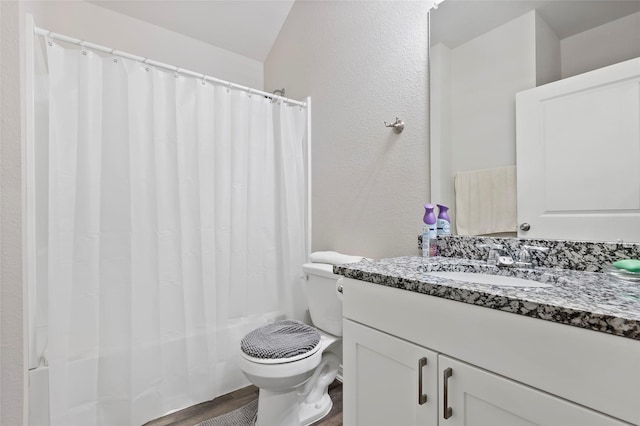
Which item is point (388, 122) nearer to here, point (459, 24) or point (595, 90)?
point (459, 24)

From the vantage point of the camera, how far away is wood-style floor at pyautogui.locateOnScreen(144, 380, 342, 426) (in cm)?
155

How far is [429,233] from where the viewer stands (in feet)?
4.38

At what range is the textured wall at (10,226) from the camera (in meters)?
0.93

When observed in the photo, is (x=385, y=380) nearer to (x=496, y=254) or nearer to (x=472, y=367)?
(x=472, y=367)

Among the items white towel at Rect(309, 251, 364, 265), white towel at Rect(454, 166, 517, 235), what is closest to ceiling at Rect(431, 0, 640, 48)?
white towel at Rect(454, 166, 517, 235)

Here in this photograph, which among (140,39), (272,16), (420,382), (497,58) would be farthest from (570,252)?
(140,39)

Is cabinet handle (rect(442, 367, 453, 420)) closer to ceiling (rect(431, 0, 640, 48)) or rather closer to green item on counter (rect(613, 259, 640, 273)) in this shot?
green item on counter (rect(613, 259, 640, 273))

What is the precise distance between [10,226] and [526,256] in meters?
1.67

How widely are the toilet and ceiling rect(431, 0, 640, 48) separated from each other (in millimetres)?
1256

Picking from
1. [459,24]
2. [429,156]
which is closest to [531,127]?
[429,156]

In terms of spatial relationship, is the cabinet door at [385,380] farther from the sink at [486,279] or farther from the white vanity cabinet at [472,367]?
the sink at [486,279]

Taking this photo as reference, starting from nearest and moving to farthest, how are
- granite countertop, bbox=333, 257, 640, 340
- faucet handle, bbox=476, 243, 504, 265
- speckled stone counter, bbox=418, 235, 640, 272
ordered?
1. granite countertop, bbox=333, 257, 640, 340
2. speckled stone counter, bbox=418, 235, 640, 272
3. faucet handle, bbox=476, 243, 504, 265

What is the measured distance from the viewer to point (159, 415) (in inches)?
62.0

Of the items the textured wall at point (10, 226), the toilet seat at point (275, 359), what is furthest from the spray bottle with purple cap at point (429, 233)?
the textured wall at point (10, 226)
